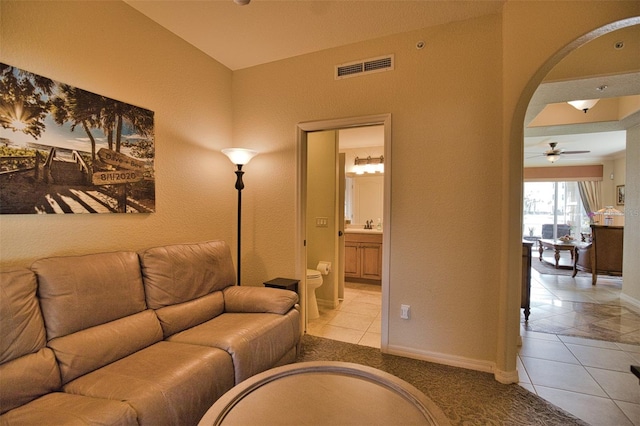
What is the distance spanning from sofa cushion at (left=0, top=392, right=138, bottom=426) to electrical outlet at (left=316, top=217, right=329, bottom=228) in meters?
2.95

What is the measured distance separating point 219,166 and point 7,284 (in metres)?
2.02

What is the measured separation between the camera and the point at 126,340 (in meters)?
1.74

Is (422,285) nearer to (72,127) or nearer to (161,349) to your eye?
(161,349)

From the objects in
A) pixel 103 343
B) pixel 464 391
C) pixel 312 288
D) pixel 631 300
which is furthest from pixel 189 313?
pixel 631 300

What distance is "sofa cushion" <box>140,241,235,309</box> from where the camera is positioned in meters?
2.10

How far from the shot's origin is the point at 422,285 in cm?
258

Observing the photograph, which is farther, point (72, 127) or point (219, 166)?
point (219, 166)

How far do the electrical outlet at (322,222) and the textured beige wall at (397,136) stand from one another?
37.0 inches

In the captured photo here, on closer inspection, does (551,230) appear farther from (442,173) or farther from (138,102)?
(138,102)

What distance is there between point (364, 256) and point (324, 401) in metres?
3.87

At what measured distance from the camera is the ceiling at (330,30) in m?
2.29

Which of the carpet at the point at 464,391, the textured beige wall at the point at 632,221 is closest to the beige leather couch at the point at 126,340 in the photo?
the carpet at the point at 464,391

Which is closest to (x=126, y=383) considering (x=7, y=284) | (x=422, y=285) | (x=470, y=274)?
(x=7, y=284)

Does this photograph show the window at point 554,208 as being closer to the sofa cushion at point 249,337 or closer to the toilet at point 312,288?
the toilet at point 312,288
